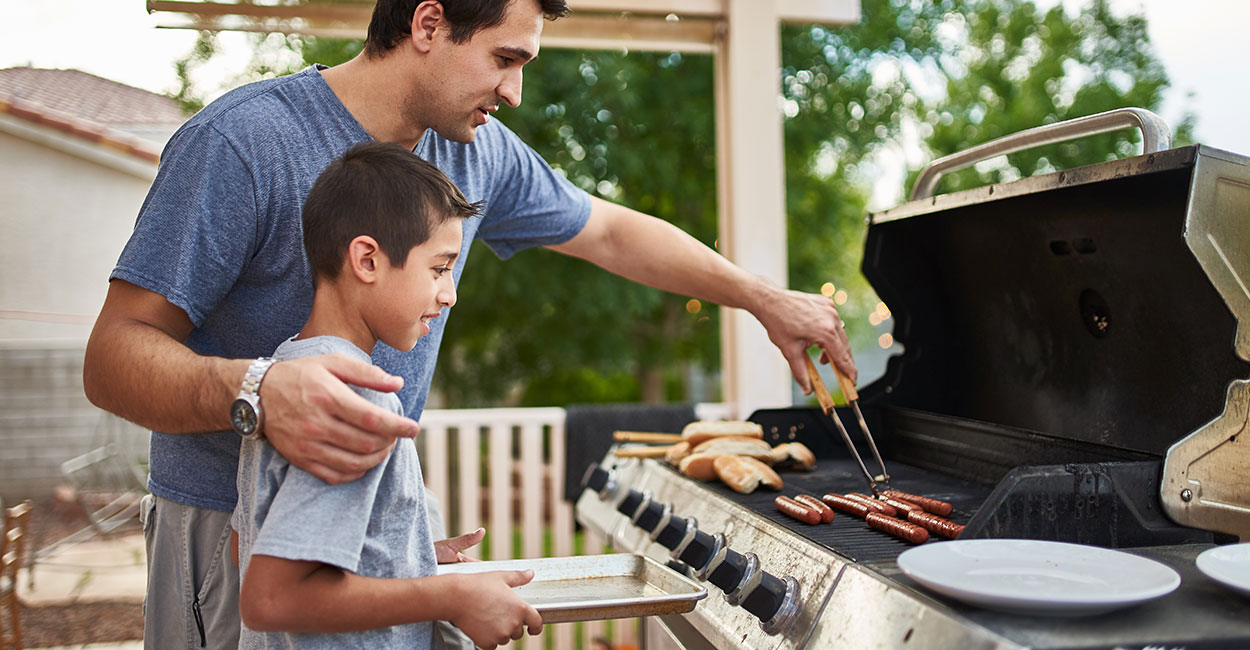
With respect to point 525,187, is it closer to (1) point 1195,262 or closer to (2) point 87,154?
(1) point 1195,262

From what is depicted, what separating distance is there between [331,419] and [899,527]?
78cm

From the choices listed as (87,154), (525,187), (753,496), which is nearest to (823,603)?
(753,496)

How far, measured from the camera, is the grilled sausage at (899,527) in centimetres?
124

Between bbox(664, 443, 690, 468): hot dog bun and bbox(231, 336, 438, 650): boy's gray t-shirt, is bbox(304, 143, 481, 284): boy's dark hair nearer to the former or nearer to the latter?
bbox(231, 336, 438, 650): boy's gray t-shirt

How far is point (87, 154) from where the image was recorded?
4.29m

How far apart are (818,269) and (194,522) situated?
6.61 m

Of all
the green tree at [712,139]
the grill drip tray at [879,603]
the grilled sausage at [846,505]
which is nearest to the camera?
the grill drip tray at [879,603]

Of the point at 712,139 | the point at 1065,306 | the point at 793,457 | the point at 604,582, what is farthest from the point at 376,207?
the point at 712,139

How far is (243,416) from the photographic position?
100cm

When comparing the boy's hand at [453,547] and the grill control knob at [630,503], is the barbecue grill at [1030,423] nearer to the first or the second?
the grill control knob at [630,503]

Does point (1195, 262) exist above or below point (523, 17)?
below

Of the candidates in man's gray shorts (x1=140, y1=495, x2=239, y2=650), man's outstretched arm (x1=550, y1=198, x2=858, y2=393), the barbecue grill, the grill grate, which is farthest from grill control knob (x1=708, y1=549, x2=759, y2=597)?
man's gray shorts (x1=140, y1=495, x2=239, y2=650)

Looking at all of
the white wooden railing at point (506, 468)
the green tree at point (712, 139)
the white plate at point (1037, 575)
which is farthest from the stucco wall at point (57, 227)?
the white plate at point (1037, 575)

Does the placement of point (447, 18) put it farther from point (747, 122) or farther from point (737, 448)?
point (747, 122)
